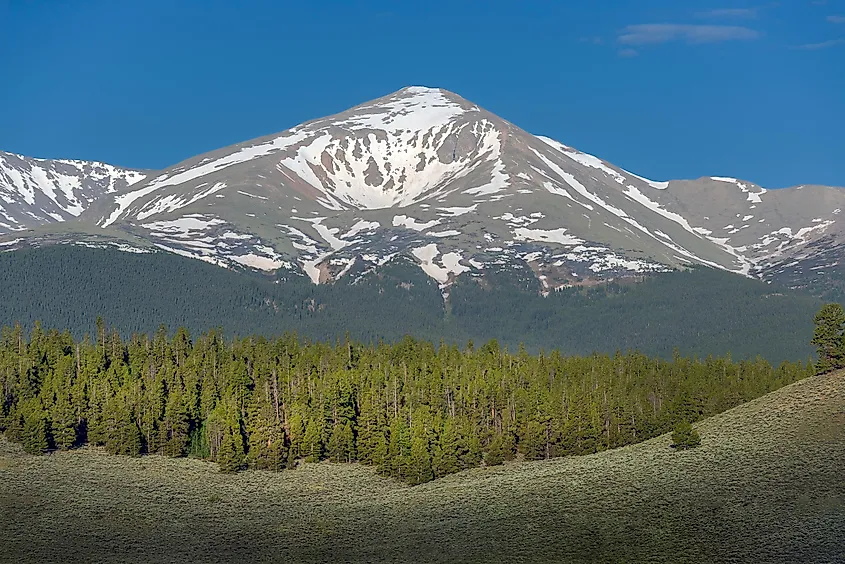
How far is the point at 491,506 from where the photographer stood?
130m

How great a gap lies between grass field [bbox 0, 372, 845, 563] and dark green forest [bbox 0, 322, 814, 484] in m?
4.78

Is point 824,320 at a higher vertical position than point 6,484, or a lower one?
higher

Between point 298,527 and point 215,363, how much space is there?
2435 inches

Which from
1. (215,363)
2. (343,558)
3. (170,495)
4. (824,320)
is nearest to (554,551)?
(343,558)

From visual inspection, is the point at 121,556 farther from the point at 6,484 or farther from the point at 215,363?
the point at 215,363

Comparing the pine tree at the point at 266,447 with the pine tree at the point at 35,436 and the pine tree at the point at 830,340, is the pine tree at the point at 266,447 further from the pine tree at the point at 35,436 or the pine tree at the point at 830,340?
the pine tree at the point at 830,340

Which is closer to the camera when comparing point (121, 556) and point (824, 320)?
point (121, 556)

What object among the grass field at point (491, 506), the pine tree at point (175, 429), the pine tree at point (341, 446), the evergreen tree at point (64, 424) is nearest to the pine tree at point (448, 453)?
the grass field at point (491, 506)

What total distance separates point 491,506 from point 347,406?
40.7 meters

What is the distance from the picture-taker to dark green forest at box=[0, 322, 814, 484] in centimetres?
15762

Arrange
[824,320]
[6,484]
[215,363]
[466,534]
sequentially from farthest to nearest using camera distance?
[215,363] < [824,320] < [6,484] < [466,534]

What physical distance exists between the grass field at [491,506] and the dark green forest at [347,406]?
4776 millimetres

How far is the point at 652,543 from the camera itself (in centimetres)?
11275

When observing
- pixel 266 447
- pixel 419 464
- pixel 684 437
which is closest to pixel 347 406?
pixel 266 447
